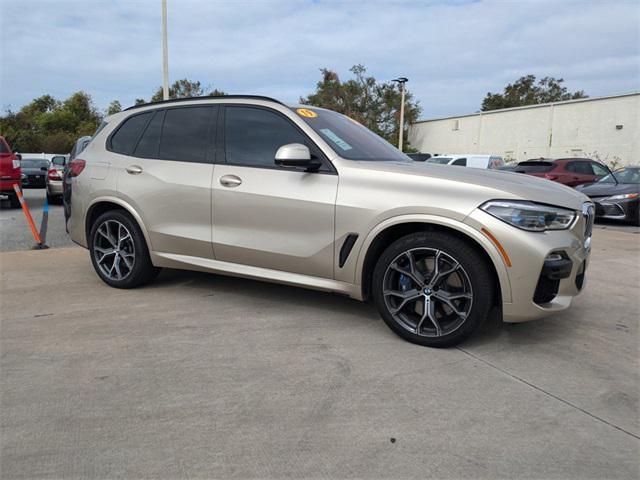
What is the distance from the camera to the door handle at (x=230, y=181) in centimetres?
411

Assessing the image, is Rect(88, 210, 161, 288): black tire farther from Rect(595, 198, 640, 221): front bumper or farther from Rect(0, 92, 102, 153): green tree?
Rect(0, 92, 102, 153): green tree

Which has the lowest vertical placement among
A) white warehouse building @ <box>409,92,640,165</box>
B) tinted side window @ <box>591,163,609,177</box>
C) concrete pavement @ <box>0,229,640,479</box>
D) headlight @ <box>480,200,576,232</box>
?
concrete pavement @ <box>0,229,640,479</box>

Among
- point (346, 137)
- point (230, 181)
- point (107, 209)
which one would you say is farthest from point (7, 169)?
point (346, 137)

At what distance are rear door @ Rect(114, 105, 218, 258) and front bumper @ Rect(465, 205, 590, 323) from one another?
7.41 ft

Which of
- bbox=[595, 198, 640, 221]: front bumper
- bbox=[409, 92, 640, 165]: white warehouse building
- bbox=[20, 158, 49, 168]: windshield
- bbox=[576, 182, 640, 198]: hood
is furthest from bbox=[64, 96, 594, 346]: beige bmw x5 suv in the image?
bbox=[409, 92, 640, 165]: white warehouse building

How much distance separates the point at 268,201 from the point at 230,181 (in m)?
0.42

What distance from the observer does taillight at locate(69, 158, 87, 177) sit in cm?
505

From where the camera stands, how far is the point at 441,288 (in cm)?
344

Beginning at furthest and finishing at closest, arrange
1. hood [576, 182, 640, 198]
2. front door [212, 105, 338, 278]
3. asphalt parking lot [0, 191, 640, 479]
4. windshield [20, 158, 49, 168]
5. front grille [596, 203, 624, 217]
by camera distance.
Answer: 1. windshield [20, 158, 49, 168]
2. hood [576, 182, 640, 198]
3. front grille [596, 203, 624, 217]
4. front door [212, 105, 338, 278]
5. asphalt parking lot [0, 191, 640, 479]

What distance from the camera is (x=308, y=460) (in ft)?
7.29

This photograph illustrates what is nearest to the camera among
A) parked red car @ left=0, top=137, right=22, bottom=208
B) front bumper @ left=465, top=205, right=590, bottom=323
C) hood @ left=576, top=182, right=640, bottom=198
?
front bumper @ left=465, top=205, right=590, bottom=323

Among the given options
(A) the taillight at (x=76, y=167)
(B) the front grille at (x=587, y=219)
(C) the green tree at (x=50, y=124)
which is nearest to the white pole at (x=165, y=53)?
(A) the taillight at (x=76, y=167)

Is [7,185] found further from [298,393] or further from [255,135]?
[298,393]

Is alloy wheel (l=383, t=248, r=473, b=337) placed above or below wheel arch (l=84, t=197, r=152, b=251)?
below
